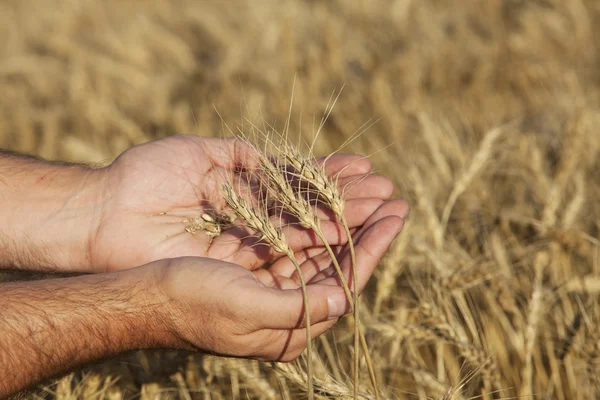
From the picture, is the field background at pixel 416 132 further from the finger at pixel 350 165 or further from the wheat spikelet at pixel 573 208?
the finger at pixel 350 165

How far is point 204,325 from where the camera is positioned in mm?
1393

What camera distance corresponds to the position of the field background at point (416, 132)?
75.5 inches

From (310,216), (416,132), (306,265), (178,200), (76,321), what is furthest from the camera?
(416,132)

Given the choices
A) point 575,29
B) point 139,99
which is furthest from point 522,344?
point 139,99

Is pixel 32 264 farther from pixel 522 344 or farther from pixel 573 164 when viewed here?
pixel 573 164

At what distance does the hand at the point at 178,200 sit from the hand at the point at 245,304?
18 cm

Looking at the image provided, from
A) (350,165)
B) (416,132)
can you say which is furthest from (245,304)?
(416,132)

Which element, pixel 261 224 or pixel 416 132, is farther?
pixel 416 132

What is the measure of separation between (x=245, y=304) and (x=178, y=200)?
0.59 m

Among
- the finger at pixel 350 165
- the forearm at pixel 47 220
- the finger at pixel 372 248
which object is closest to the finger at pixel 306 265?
the finger at pixel 372 248

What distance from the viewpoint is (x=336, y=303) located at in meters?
1.35

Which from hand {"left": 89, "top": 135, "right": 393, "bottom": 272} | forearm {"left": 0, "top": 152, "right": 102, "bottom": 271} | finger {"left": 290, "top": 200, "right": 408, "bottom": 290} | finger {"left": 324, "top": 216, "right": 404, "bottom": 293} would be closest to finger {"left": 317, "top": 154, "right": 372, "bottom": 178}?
hand {"left": 89, "top": 135, "right": 393, "bottom": 272}

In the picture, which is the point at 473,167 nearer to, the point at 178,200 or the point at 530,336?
the point at 530,336

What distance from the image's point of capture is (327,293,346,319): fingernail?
1349mm
